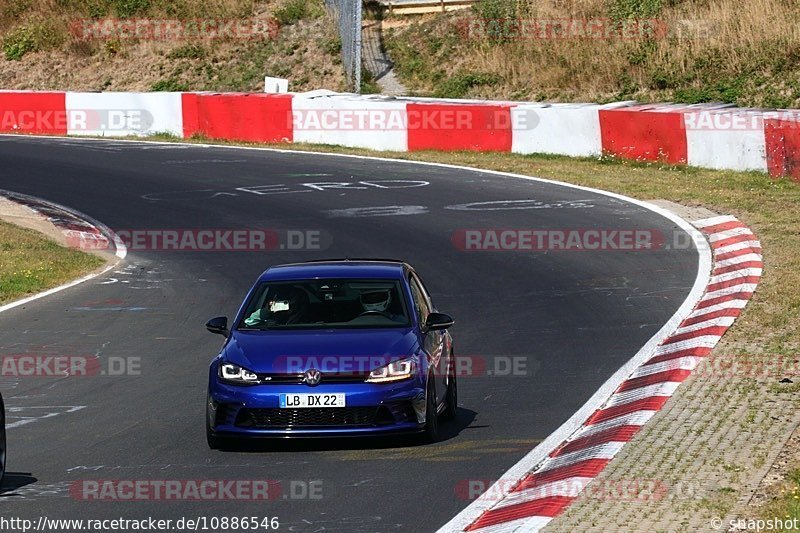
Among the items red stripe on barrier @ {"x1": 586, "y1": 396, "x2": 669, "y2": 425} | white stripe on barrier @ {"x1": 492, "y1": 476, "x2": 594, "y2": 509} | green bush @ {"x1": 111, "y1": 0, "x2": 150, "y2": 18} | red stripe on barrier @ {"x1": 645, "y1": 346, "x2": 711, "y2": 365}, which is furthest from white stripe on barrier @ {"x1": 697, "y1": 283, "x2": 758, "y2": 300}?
green bush @ {"x1": 111, "y1": 0, "x2": 150, "y2": 18}

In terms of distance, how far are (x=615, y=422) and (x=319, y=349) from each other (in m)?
2.30

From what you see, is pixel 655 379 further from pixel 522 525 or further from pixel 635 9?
pixel 635 9

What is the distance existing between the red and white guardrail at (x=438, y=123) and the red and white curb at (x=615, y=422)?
7889 mm

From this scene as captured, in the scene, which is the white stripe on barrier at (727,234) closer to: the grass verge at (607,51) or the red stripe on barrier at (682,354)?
the red stripe on barrier at (682,354)

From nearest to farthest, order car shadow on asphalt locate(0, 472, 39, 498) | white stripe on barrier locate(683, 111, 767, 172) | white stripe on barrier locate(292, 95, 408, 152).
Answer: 1. car shadow on asphalt locate(0, 472, 39, 498)
2. white stripe on barrier locate(683, 111, 767, 172)
3. white stripe on barrier locate(292, 95, 408, 152)

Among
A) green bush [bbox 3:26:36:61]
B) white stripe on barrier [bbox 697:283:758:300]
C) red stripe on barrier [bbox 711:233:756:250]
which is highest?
green bush [bbox 3:26:36:61]

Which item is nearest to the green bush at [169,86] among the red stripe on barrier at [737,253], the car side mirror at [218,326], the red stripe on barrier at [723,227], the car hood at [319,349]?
the red stripe on barrier at [723,227]

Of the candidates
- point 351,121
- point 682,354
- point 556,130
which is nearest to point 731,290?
point 682,354

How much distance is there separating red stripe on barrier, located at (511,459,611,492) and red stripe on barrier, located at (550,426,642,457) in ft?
1.56

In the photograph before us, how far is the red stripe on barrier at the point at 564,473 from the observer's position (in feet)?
28.6

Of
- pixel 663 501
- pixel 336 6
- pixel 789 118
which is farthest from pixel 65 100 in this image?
pixel 663 501

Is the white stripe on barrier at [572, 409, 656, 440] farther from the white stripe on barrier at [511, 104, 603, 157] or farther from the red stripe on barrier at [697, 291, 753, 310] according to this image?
the white stripe on barrier at [511, 104, 603, 157]

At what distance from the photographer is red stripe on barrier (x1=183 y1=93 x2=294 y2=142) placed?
111 feet

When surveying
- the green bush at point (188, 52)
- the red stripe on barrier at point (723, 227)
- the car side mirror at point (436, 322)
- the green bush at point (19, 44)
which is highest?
the green bush at point (19, 44)
